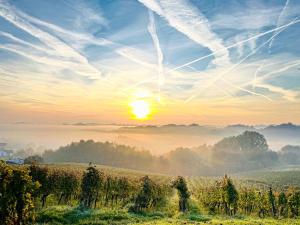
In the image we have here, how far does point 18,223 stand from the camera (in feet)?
147

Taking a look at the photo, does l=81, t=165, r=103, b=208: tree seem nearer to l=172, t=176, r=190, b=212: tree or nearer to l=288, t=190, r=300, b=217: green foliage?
l=172, t=176, r=190, b=212: tree

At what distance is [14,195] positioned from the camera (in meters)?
45.2

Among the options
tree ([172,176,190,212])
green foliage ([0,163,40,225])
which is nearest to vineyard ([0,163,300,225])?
tree ([172,176,190,212])

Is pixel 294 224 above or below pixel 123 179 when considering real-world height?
below

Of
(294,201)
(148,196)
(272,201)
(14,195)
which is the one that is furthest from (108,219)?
(294,201)

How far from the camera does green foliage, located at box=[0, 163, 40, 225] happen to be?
44.2 metres

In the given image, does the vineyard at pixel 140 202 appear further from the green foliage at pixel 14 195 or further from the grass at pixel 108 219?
the green foliage at pixel 14 195

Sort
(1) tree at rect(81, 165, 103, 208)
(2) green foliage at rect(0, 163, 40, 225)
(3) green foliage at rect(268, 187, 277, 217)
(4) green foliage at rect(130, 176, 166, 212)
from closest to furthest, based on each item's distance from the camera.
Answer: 1. (2) green foliage at rect(0, 163, 40, 225)
2. (4) green foliage at rect(130, 176, 166, 212)
3. (1) tree at rect(81, 165, 103, 208)
4. (3) green foliage at rect(268, 187, 277, 217)

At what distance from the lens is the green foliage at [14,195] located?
4418 centimetres

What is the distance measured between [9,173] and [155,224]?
97.1ft

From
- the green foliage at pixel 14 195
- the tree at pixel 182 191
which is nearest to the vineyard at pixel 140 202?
the tree at pixel 182 191

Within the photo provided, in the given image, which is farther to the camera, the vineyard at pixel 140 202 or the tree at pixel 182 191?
the tree at pixel 182 191

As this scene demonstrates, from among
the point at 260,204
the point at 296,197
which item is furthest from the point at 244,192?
the point at 296,197

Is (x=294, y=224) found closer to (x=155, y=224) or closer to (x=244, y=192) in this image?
(x=155, y=224)
